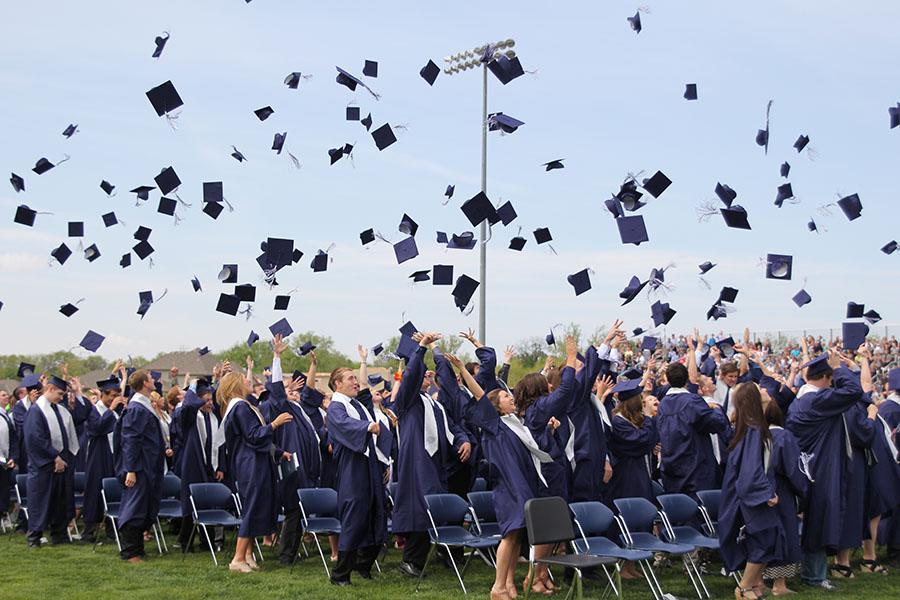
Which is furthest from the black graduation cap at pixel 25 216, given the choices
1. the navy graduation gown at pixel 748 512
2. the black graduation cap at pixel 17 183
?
the navy graduation gown at pixel 748 512

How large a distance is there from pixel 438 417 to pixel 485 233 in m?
10.6

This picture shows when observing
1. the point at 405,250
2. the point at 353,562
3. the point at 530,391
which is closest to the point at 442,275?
the point at 405,250

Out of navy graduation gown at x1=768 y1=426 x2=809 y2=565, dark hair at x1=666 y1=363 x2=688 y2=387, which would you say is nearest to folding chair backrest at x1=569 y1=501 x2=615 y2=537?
navy graduation gown at x1=768 y1=426 x2=809 y2=565

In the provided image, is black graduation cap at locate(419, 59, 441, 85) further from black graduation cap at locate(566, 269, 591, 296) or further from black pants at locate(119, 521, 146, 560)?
black pants at locate(119, 521, 146, 560)

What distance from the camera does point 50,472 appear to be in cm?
1124

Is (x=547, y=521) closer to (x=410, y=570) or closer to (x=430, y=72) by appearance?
(x=410, y=570)

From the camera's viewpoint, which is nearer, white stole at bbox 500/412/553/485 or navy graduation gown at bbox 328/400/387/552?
white stole at bbox 500/412/553/485

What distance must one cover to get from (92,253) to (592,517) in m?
8.36

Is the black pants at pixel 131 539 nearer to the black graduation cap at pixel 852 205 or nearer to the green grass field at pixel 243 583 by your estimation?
the green grass field at pixel 243 583

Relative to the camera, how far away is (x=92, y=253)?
13219mm

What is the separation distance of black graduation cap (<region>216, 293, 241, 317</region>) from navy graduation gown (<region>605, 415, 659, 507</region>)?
16.4 ft

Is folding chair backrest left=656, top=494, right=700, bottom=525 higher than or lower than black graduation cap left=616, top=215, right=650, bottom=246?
lower

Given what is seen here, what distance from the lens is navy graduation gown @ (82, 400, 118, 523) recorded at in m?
11.5

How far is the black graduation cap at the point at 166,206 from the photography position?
12356 millimetres
